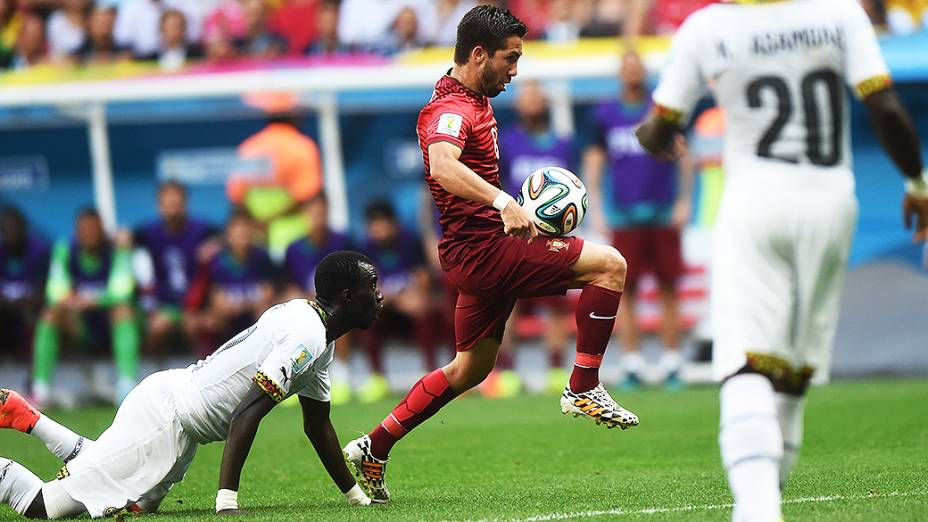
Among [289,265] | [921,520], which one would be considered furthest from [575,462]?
[289,265]

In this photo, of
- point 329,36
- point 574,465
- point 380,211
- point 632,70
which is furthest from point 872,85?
point 329,36

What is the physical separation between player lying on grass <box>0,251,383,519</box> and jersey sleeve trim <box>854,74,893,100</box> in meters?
2.61

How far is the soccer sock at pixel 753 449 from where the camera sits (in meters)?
4.85

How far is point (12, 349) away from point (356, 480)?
29.2ft

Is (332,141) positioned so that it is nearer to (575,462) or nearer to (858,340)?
(858,340)

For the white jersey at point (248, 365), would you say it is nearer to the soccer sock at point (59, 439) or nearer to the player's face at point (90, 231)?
the soccer sock at point (59, 439)

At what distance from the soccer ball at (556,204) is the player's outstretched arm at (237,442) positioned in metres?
1.80

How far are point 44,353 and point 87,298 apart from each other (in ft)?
2.21

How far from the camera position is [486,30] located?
23.6 feet

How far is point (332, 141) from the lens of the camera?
51.0 feet

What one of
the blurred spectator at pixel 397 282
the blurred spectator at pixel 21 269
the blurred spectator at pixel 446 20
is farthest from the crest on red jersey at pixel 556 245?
the blurred spectator at pixel 21 269

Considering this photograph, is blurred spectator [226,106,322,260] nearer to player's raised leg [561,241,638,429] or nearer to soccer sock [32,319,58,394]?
soccer sock [32,319,58,394]

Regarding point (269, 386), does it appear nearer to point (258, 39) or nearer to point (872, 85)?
point (872, 85)

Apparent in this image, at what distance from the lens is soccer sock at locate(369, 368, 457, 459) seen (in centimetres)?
734
